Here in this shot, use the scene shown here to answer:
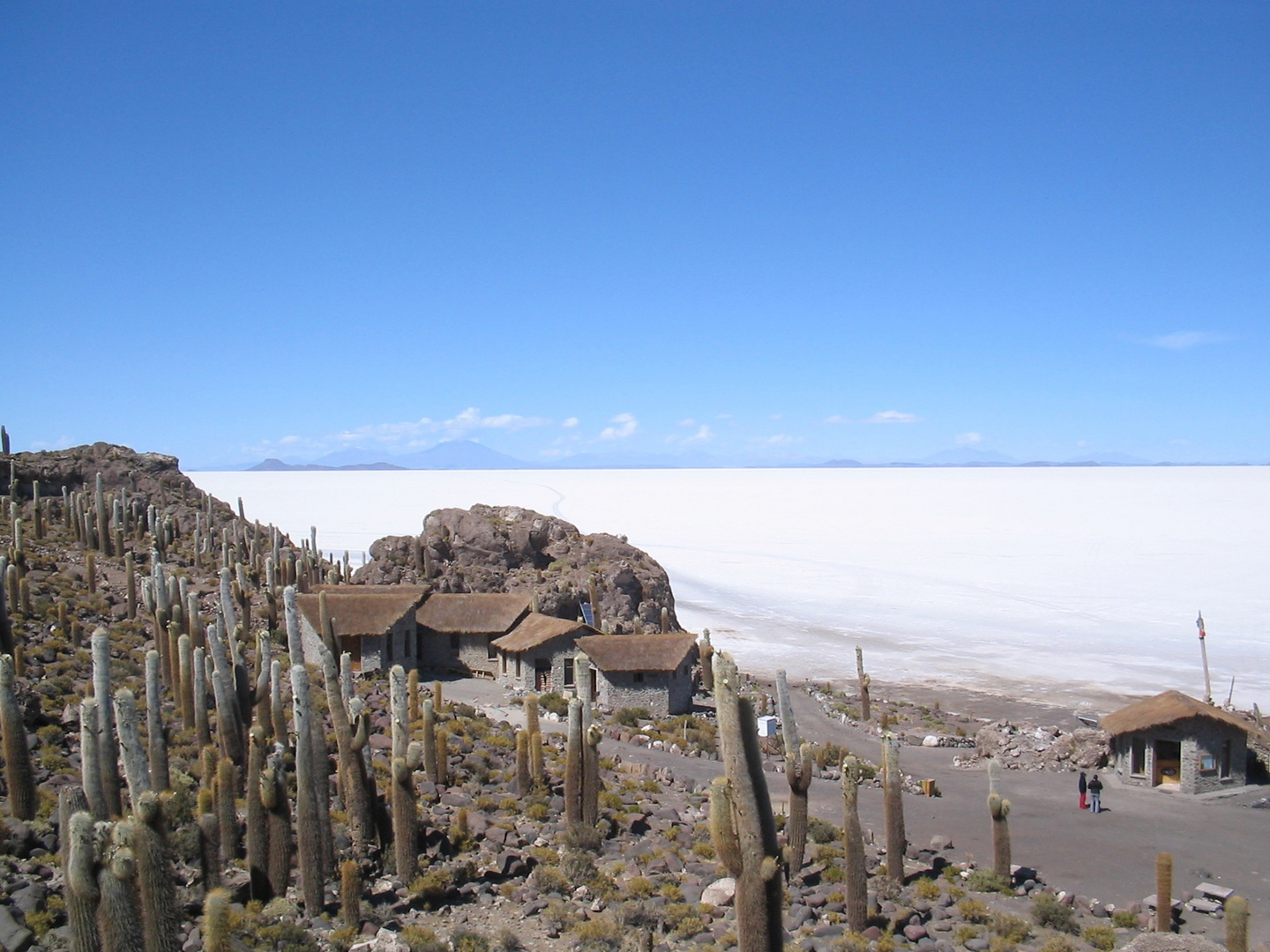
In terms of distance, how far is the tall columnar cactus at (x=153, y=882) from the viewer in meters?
11.1

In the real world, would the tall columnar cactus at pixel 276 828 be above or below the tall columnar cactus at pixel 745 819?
below

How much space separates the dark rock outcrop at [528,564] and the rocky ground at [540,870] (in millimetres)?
12935

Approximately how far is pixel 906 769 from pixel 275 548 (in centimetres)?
3632

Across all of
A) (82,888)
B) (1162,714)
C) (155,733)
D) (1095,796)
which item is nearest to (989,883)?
(1095,796)

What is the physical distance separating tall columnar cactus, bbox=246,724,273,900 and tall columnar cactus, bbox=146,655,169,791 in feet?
7.83

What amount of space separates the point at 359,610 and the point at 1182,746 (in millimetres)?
27130

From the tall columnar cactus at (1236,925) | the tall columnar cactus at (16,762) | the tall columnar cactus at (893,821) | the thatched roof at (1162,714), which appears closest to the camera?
the tall columnar cactus at (1236,925)

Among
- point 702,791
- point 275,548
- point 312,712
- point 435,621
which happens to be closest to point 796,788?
point 702,791

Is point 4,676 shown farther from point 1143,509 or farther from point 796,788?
point 1143,509

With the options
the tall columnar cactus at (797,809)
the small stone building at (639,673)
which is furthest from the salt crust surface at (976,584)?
the tall columnar cactus at (797,809)

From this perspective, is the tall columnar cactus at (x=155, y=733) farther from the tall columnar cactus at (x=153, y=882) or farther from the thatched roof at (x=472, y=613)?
the thatched roof at (x=472, y=613)

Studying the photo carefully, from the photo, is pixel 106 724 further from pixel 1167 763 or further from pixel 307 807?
pixel 1167 763

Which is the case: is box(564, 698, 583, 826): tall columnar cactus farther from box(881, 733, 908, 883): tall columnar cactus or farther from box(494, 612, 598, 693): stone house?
box(494, 612, 598, 693): stone house

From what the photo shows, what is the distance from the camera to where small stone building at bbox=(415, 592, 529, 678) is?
1409 inches
